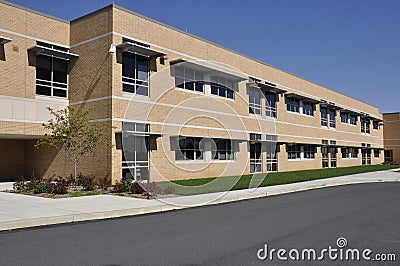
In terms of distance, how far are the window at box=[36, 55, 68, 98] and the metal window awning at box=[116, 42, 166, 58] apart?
3.98 meters

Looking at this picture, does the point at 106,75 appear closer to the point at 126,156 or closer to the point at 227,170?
the point at 126,156

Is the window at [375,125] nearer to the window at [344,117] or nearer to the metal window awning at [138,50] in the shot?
the window at [344,117]

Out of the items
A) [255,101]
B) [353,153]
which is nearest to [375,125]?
[353,153]

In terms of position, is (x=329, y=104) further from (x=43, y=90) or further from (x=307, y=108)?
(x=43, y=90)

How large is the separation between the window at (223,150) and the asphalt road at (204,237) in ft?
52.3

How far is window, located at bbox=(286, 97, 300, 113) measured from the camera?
39469 millimetres

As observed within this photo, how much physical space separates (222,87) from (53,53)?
12274mm

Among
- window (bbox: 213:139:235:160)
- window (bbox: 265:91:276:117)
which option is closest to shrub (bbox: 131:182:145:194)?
window (bbox: 213:139:235:160)

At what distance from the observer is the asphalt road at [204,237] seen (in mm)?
6781

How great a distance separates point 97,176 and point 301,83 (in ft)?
88.1

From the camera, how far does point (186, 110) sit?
2712 centimetres

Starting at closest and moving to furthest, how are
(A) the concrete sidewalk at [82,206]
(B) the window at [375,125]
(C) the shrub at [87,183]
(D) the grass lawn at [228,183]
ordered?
(A) the concrete sidewalk at [82,206], (C) the shrub at [87,183], (D) the grass lawn at [228,183], (B) the window at [375,125]

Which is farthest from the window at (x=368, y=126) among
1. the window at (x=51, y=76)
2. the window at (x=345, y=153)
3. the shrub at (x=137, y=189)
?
the shrub at (x=137, y=189)

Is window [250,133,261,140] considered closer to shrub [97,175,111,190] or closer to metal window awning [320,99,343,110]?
metal window awning [320,99,343,110]
